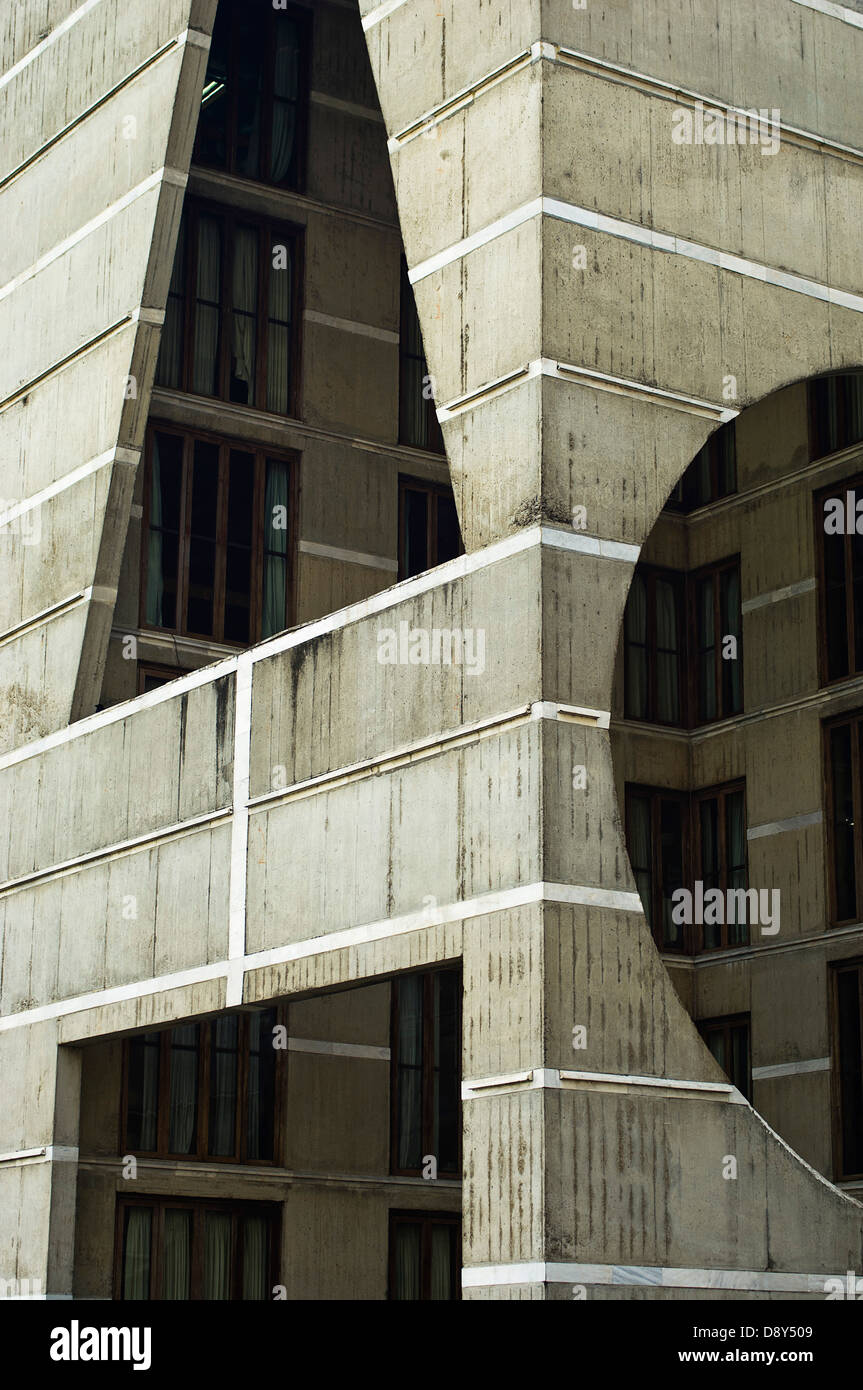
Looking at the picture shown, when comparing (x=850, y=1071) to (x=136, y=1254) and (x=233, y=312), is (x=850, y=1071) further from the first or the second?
(x=233, y=312)

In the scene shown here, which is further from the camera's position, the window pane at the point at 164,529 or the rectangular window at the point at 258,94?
the rectangular window at the point at 258,94

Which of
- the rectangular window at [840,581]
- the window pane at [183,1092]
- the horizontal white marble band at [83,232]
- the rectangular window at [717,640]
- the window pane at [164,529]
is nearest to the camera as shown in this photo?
the horizontal white marble band at [83,232]

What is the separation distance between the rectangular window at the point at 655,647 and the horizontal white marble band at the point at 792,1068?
5.87 m

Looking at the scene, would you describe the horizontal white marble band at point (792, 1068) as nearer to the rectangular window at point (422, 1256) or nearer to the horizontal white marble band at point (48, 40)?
the rectangular window at point (422, 1256)

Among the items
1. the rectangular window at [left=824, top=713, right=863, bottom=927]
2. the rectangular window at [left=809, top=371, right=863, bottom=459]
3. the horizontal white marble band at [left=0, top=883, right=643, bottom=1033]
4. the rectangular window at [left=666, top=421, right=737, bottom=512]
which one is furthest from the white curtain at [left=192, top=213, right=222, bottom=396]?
the rectangular window at [left=824, top=713, right=863, bottom=927]

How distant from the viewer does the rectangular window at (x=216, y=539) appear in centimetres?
2880

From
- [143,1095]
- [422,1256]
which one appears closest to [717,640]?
[422,1256]

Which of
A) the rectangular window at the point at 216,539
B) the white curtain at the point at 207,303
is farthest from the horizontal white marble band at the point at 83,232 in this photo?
the white curtain at the point at 207,303

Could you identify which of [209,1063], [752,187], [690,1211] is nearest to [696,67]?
[752,187]

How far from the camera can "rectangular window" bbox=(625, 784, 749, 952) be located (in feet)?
104

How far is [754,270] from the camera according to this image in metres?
20.0

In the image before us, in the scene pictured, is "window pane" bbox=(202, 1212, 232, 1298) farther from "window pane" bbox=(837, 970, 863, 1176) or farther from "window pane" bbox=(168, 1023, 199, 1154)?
"window pane" bbox=(837, 970, 863, 1176)

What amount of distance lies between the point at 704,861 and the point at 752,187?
1423 cm
